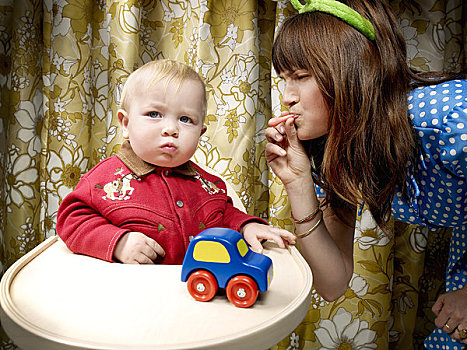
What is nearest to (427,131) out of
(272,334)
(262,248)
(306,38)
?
(306,38)

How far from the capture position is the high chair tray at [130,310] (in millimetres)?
512

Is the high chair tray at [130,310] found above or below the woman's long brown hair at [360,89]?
below

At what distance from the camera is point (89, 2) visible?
144 centimetres


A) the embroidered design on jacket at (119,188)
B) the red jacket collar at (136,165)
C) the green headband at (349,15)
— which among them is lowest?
the embroidered design on jacket at (119,188)

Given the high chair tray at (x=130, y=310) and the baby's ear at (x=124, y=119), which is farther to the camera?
the baby's ear at (x=124, y=119)

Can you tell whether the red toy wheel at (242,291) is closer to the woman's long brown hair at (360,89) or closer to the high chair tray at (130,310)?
the high chair tray at (130,310)

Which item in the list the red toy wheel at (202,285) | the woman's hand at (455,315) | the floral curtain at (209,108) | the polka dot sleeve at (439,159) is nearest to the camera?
the red toy wheel at (202,285)

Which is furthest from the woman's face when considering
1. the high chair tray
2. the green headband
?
the high chair tray

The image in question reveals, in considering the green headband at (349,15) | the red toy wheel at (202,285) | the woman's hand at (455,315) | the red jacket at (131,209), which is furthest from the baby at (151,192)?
the woman's hand at (455,315)

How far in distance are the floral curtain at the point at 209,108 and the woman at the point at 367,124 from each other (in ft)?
1.53

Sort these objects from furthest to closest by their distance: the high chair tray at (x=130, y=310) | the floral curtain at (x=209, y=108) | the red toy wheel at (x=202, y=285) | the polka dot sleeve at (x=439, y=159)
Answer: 1. the floral curtain at (x=209, y=108)
2. the polka dot sleeve at (x=439, y=159)
3. the red toy wheel at (x=202, y=285)
4. the high chair tray at (x=130, y=310)

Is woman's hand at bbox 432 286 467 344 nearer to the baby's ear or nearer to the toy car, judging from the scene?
the toy car

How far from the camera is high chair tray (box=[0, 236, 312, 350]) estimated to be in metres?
0.51

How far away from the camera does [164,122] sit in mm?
869
